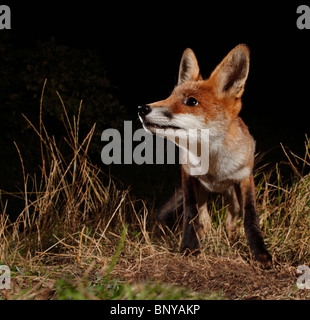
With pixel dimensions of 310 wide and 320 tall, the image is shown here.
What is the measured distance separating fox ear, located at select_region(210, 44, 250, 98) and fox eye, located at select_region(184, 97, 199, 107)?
0.24 m

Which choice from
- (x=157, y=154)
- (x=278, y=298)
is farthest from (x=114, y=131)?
(x=278, y=298)

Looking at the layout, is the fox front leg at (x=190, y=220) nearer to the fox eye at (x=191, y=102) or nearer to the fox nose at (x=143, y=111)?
the fox eye at (x=191, y=102)

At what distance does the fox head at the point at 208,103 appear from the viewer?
124 inches

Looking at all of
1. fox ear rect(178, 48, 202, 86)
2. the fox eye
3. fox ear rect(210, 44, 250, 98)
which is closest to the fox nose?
the fox eye

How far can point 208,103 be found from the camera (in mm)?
3371

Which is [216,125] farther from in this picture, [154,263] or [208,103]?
[154,263]

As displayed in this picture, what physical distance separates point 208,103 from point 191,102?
5.4 inches

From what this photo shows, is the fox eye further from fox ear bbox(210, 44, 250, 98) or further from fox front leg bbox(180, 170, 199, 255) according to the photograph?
fox front leg bbox(180, 170, 199, 255)

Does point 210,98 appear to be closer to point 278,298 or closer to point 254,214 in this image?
point 254,214

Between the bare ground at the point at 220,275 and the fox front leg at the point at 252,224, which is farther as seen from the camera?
the fox front leg at the point at 252,224

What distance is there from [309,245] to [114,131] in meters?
3.44

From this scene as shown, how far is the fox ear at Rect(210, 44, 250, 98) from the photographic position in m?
3.36

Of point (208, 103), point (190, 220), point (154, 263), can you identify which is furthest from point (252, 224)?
point (208, 103)

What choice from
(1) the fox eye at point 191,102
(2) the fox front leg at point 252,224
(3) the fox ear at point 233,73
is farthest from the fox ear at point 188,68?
(2) the fox front leg at point 252,224
